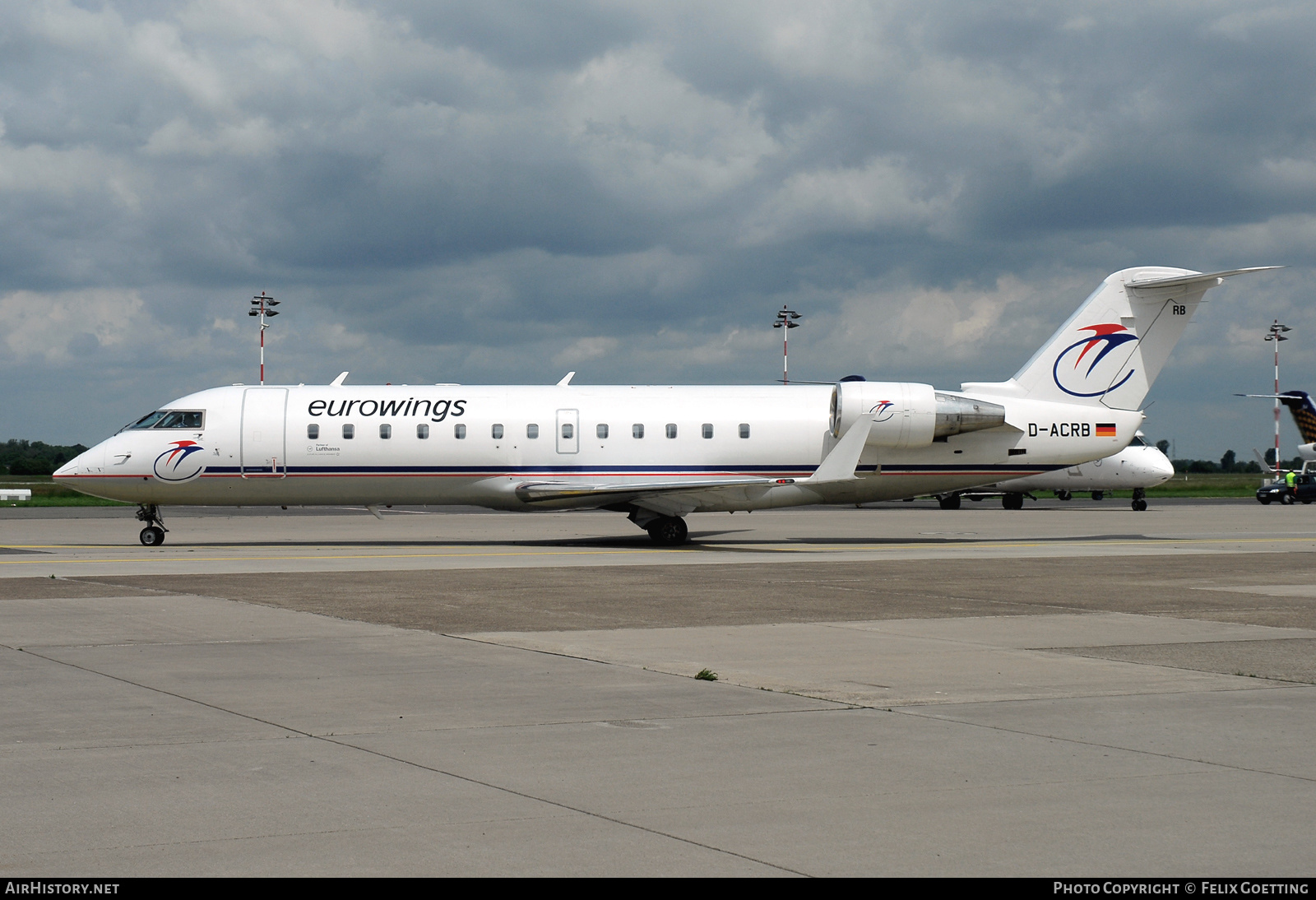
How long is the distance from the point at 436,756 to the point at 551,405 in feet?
74.6

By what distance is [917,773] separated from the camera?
725 cm

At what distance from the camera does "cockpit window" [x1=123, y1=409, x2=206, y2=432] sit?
2983 cm

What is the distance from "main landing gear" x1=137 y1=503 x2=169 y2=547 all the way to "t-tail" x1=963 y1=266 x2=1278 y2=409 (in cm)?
1985

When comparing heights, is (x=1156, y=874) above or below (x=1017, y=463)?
below

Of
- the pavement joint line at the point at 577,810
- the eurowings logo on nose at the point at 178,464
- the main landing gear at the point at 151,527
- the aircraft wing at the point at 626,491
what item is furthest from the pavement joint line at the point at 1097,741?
the main landing gear at the point at 151,527

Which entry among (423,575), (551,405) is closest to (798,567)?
(423,575)

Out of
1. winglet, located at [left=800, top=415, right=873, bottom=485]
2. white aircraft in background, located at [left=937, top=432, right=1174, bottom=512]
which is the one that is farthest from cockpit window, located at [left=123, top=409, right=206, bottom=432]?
white aircraft in background, located at [left=937, top=432, right=1174, bottom=512]

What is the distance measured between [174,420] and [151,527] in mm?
2654

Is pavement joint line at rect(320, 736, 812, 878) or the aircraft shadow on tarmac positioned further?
the aircraft shadow on tarmac

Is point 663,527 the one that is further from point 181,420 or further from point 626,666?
point 626,666

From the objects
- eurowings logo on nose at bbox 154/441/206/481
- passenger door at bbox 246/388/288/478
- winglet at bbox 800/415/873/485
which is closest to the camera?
winglet at bbox 800/415/873/485

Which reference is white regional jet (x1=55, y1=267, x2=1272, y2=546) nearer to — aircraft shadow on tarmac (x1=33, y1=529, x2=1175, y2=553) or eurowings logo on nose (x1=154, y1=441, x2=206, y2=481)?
eurowings logo on nose (x1=154, y1=441, x2=206, y2=481)

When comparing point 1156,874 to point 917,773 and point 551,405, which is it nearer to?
point 917,773
